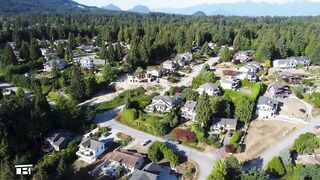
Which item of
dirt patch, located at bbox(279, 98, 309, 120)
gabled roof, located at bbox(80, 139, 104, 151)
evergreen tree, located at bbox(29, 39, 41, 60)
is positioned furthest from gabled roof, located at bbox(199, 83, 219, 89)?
evergreen tree, located at bbox(29, 39, 41, 60)

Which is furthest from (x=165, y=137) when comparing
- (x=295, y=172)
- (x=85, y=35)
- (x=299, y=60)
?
(x=85, y=35)

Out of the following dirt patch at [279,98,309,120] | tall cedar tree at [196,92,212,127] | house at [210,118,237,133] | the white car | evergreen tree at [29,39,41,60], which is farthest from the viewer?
evergreen tree at [29,39,41,60]

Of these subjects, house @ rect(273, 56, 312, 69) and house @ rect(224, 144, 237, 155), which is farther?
house @ rect(273, 56, 312, 69)

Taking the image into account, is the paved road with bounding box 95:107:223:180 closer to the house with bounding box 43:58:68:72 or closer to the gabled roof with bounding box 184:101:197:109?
the gabled roof with bounding box 184:101:197:109

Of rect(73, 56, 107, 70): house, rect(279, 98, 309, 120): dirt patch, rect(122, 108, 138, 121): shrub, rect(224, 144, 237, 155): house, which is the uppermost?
rect(73, 56, 107, 70): house

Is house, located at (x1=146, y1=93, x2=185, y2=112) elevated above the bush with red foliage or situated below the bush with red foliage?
above

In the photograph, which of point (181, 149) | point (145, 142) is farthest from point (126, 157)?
point (181, 149)

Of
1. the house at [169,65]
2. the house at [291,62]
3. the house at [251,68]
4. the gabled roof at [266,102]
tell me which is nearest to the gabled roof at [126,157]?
the gabled roof at [266,102]
